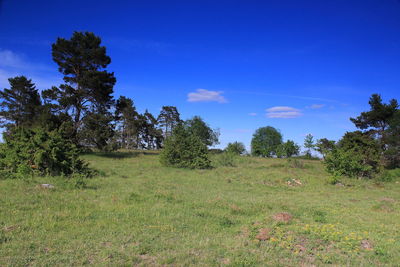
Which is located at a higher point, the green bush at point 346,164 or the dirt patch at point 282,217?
the green bush at point 346,164

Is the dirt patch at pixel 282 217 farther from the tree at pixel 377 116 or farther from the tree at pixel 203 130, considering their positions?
the tree at pixel 203 130

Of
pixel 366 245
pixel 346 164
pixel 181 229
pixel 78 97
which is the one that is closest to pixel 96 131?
pixel 78 97

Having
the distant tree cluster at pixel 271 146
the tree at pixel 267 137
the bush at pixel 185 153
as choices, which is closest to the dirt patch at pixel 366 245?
the bush at pixel 185 153

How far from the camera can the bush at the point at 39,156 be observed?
12328 mm

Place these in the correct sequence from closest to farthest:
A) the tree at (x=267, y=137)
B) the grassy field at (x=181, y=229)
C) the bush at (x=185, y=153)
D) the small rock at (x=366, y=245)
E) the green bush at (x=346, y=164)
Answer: the grassy field at (x=181, y=229) → the small rock at (x=366, y=245) → the green bush at (x=346, y=164) → the bush at (x=185, y=153) → the tree at (x=267, y=137)

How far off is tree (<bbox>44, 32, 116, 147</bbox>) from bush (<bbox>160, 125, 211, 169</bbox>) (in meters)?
10.9

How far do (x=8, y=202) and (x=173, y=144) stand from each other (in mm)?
13926

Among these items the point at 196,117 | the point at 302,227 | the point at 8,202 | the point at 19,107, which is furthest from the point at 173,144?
the point at 196,117

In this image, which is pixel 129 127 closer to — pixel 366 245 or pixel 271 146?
pixel 271 146

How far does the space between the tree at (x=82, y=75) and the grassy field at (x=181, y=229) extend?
66.1ft

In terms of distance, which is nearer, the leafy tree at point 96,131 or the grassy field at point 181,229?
the grassy field at point 181,229

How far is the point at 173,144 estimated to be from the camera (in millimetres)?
20953

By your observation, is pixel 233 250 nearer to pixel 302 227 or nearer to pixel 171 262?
pixel 171 262

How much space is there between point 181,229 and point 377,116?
1102 inches
